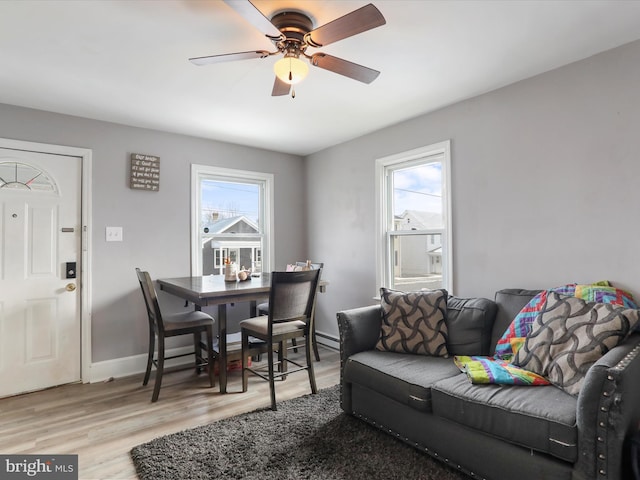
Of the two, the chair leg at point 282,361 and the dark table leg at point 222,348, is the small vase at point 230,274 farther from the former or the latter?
the chair leg at point 282,361

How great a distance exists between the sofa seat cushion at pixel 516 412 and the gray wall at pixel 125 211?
2737mm

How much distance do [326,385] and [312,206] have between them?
226 centimetres

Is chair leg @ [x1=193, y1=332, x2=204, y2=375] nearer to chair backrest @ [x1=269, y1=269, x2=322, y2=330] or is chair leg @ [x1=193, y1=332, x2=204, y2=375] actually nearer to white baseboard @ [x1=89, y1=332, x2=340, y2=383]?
white baseboard @ [x1=89, y1=332, x2=340, y2=383]

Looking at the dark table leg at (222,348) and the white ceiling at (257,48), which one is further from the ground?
the white ceiling at (257,48)

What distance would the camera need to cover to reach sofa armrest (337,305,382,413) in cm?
248

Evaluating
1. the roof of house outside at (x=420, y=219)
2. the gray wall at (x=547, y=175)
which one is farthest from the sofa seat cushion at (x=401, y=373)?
the roof of house outside at (x=420, y=219)

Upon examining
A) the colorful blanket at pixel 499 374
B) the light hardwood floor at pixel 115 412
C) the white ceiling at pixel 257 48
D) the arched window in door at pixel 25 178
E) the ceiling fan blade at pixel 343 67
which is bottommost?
the light hardwood floor at pixel 115 412

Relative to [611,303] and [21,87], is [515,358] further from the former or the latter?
[21,87]

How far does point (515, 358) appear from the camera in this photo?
2.07 metres

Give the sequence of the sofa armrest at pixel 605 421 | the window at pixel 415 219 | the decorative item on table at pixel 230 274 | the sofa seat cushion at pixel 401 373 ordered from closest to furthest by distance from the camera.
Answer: the sofa armrest at pixel 605 421, the sofa seat cushion at pixel 401 373, the window at pixel 415 219, the decorative item on table at pixel 230 274

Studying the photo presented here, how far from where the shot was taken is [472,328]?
242 cm

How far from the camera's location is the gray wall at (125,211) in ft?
10.6

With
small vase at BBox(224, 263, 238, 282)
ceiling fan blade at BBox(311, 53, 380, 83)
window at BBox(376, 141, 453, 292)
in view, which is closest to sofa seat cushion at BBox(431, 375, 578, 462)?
window at BBox(376, 141, 453, 292)

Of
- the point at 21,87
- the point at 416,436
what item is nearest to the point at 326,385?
the point at 416,436
